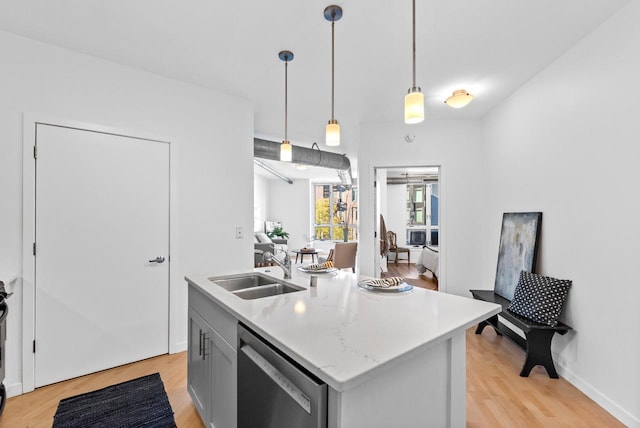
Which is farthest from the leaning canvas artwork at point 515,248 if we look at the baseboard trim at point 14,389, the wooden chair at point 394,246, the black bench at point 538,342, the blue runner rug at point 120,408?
the wooden chair at point 394,246

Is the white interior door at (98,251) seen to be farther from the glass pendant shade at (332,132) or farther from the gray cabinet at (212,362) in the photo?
the glass pendant shade at (332,132)

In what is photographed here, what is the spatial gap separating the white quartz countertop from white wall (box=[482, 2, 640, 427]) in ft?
4.37

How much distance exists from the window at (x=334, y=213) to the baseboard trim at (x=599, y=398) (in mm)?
7989

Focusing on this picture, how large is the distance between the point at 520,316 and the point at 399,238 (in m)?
6.32

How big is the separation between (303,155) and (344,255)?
2.33 metres

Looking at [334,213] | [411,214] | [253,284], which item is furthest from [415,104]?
[334,213]

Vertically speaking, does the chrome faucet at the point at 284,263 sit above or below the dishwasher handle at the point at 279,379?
above

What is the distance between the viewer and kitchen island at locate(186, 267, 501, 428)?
92 cm

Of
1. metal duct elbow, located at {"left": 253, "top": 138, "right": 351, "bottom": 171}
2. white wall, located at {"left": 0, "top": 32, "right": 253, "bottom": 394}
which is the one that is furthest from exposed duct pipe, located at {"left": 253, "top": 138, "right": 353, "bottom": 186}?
white wall, located at {"left": 0, "top": 32, "right": 253, "bottom": 394}

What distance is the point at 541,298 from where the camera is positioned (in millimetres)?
2562

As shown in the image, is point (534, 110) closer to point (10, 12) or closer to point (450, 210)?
point (450, 210)

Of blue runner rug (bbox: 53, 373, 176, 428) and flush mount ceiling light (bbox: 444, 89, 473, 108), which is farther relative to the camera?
flush mount ceiling light (bbox: 444, 89, 473, 108)

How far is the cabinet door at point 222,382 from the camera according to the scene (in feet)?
4.72

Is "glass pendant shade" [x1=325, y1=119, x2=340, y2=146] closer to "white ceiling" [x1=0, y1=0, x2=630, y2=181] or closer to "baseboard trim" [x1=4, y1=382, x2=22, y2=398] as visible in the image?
"white ceiling" [x1=0, y1=0, x2=630, y2=181]
